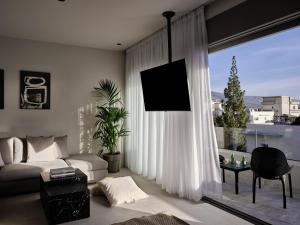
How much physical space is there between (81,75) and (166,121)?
2415 millimetres

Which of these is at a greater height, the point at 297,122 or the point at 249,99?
the point at 249,99

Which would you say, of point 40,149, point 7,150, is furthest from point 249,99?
point 7,150

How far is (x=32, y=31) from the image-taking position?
14.3 ft

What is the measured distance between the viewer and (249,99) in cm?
349

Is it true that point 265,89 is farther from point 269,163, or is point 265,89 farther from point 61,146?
point 61,146

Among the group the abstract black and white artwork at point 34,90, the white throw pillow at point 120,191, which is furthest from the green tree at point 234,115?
the abstract black and white artwork at point 34,90

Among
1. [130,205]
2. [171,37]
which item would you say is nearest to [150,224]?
[130,205]

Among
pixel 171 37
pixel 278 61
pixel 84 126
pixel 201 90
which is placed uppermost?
pixel 171 37

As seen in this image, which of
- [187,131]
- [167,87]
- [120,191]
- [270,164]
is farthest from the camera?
[187,131]

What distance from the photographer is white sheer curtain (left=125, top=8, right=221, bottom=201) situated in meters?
3.41

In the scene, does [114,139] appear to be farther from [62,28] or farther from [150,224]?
[150,224]

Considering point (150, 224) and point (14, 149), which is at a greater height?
point (14, 149)

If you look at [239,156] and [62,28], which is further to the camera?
[62,28]

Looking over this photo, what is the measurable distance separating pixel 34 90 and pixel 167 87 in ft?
9.94
